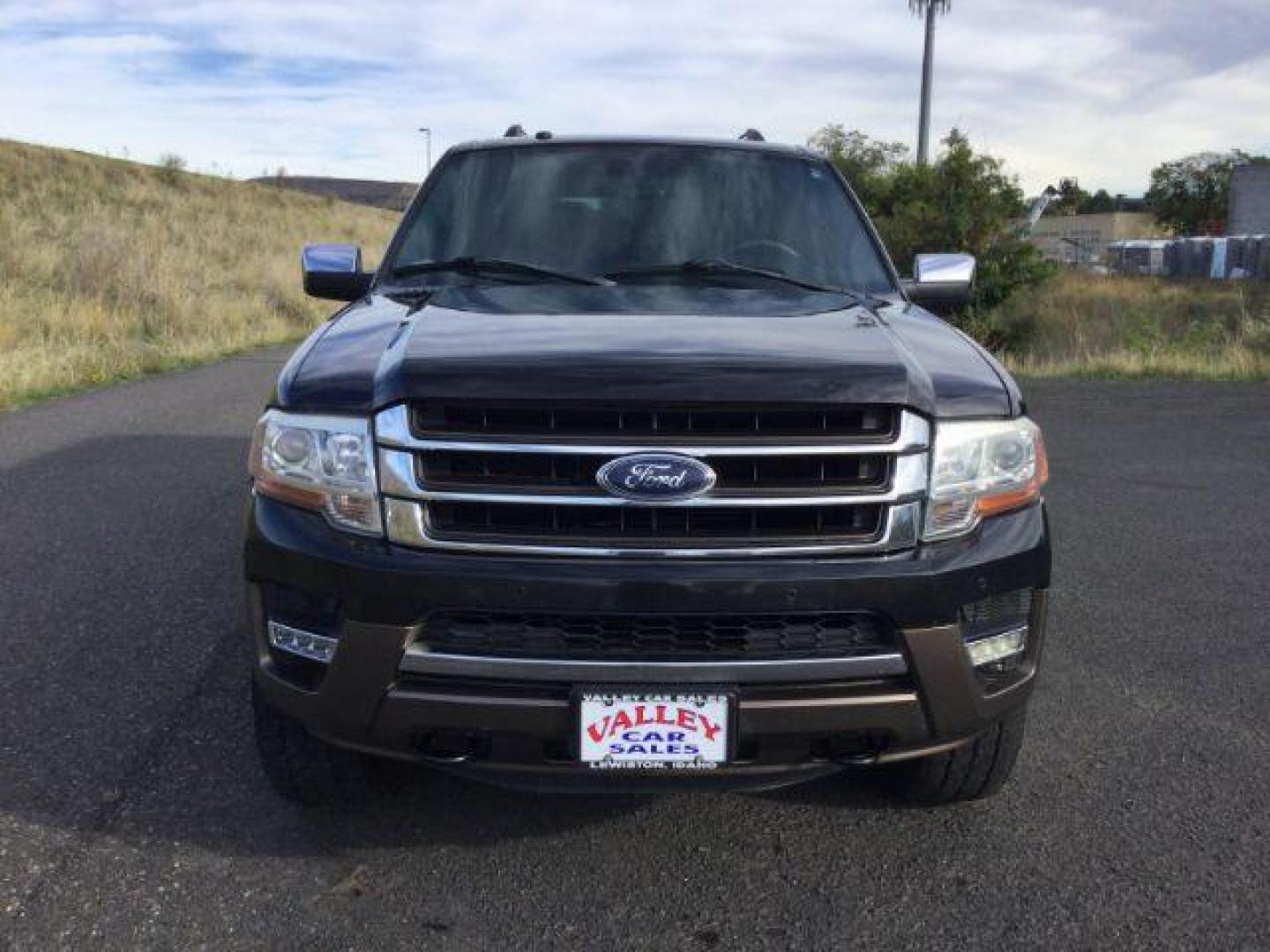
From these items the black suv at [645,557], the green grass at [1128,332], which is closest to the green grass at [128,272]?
the black suv at [645,557]

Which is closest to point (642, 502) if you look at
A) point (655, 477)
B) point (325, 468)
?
point (655, 477)

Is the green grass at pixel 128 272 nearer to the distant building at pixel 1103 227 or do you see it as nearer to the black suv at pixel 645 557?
the black suv at pixel 645 557

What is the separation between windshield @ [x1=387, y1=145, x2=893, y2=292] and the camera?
12.4 ft

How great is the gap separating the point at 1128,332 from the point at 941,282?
1610cm

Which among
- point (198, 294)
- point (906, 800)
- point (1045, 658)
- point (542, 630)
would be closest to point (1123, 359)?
point (1045, 658)

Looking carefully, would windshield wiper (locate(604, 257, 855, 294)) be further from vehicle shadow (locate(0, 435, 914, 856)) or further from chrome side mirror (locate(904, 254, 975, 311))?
vehicle shadow (locate(0, 435, 914, 856))

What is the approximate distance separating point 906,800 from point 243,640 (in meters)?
2.43

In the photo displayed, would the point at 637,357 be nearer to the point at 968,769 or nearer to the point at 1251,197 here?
the point at 968,769

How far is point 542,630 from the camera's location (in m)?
2.45

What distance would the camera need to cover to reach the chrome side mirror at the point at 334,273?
13.7ft

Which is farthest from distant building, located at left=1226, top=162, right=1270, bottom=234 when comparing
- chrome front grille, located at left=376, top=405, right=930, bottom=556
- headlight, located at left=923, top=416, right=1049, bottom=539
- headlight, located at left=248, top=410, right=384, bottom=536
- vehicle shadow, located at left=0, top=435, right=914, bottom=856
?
headlight, located at left=248, top=410, right=384, bottom=536

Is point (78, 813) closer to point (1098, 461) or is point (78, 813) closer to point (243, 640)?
point (243, 640)

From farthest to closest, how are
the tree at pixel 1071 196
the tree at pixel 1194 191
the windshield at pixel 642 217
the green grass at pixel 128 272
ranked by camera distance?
the tree at pixel 1071 196 → the tree at pixel 1194 191 → the green grass at pixel 128 272 → the windshield at pixel 642 217

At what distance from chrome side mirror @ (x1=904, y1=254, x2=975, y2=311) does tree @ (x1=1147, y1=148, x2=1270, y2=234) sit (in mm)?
93132
